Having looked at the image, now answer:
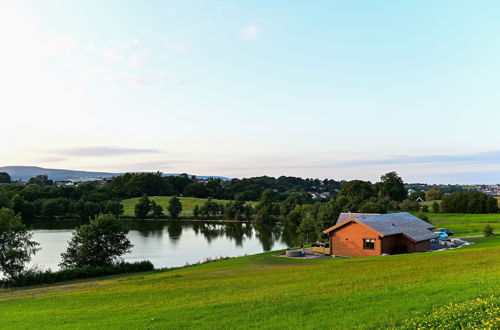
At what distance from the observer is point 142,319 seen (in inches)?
529

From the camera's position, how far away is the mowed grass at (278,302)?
37.9 ft

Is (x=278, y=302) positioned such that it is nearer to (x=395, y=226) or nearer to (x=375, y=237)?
(x=375, y=237)

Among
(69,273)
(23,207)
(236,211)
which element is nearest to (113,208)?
(23,207)

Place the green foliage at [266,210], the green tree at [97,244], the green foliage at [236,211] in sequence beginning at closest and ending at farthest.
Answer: the green tree at [97,244] < the green foliage at [266,210] < the green foliage at [236,211]

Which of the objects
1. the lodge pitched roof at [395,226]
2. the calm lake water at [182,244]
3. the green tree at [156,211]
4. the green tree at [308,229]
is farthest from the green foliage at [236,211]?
the lodge pitched roof at [395,226]

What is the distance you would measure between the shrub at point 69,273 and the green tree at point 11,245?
1.20 metres

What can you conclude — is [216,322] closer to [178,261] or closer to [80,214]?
[178,261]

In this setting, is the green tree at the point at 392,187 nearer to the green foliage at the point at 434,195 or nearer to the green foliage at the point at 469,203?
the green foliage at the point at 469,203

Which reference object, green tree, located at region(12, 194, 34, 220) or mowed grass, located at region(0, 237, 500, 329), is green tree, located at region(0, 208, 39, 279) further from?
green tree, located at region(12, 194, 34, 220)

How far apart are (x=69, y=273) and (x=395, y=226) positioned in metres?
31.0

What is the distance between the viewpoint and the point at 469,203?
304 feet

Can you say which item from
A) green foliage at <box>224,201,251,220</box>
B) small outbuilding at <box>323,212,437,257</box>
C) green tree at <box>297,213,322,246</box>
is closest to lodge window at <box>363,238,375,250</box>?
small outbuilding at <box>323,212,437,257</box>

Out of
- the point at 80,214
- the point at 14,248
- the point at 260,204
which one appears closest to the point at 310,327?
the point at 14,248

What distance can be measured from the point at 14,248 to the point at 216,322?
3308cm
